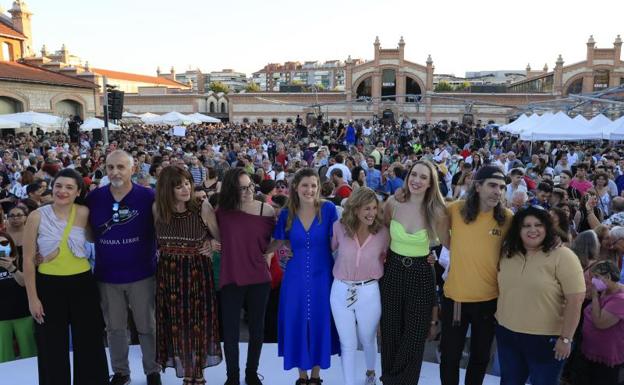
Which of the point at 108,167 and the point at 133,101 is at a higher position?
the point at 133,101

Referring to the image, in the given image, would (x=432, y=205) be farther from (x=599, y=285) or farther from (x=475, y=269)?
(x=599, y=285)

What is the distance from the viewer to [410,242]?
327 cm

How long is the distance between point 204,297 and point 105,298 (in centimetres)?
71

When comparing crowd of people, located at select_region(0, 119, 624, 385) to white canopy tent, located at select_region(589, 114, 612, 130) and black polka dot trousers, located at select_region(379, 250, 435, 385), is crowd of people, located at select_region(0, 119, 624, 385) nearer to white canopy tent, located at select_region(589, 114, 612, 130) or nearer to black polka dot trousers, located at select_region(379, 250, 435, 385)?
black polka dot trousers, located at select_region(379, 250, 435, 385)

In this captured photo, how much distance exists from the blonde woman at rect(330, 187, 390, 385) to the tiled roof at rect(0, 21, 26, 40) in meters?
41.0

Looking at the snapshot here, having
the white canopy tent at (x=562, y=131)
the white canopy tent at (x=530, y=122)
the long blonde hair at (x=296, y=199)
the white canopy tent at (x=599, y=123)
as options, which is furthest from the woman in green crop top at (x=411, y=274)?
the white canopy tent at (x=530, y=122)

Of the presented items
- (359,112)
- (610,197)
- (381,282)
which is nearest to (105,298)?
(381,282)

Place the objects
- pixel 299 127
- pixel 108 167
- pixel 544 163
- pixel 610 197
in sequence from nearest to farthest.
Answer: pixel 108 167 < pixel 610 197 < pixel 544 163 < pixel 299 127

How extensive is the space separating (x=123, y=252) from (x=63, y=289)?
462 millimetres

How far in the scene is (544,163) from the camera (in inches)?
431

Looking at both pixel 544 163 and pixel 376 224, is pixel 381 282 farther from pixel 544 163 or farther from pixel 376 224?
pixel 544 163

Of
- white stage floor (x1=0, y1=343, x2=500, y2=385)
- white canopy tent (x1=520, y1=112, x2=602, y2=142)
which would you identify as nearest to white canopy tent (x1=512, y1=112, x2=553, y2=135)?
white canopy tent (x1=520, y1=112, x2=602, y2=142)

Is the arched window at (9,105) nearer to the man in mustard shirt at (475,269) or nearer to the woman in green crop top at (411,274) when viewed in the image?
the woman in green crop top at (411,274)

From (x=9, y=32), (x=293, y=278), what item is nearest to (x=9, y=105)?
(x=9, y=32)
